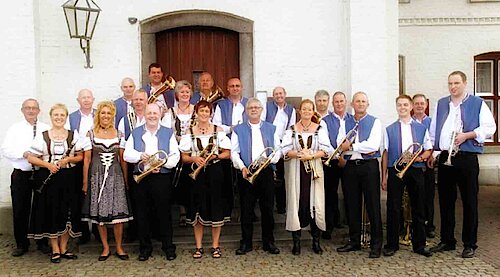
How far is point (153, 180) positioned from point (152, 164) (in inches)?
9.2

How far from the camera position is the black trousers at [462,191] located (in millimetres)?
6281

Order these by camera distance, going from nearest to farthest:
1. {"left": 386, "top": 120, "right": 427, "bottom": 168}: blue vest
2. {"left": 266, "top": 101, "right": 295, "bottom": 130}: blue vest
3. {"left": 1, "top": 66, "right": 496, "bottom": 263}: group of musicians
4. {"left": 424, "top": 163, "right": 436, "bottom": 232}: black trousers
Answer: {"left": 1, "top": 66, "right": 496, "bottom": 263}: group of musicians, {"left": 386, "top": 120, "right": 427, "bottom": 168}: blue vest, {"left": 424, "top": 163, "right": 436, "bottom": 232}: black trousers, {"left": 266, "top": 101, "right": 295, "bottom": 130}: blue vest

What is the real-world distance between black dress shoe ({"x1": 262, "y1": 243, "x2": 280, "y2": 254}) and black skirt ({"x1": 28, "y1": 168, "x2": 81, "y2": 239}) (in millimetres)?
2339

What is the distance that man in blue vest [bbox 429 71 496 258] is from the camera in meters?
6.21

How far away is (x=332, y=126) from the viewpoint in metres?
6.93

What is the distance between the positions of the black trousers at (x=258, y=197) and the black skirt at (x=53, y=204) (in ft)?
6.56

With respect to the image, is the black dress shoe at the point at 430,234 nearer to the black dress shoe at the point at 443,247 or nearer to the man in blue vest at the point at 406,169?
the black dress shoe at the point at 443,247

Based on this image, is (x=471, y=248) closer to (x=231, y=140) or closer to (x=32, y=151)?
(x=231, y=140)

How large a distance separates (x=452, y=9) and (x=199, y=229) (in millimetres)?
7625

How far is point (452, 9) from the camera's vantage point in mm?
11070

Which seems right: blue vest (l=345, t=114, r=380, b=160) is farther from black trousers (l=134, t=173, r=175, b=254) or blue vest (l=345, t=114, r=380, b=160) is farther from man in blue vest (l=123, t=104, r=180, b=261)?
black trousers (l=134, t=173, r=175, b=254)

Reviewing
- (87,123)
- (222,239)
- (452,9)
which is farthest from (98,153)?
(452,9)

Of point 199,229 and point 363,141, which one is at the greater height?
point 363,141

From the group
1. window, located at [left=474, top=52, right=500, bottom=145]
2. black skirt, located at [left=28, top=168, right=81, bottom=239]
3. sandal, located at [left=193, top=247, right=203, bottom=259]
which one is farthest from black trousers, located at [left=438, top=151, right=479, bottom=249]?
window, located at [left=474, top=52, right=500, bottom=145]
